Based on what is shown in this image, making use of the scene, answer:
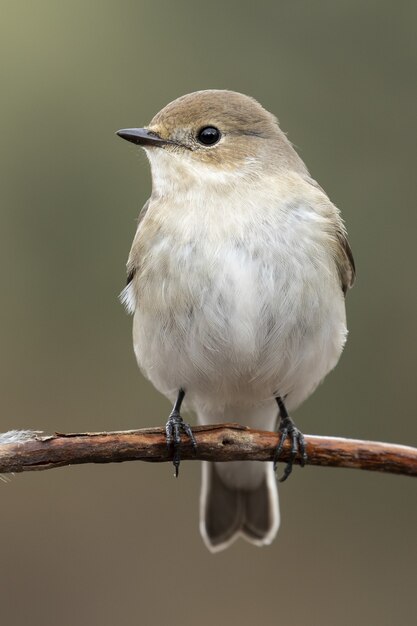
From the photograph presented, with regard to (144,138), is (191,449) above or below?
below

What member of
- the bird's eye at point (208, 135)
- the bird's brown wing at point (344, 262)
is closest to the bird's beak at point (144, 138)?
the bird's eye at point (208, 135)

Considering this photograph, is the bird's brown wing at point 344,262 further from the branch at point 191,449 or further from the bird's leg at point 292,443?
the branch at point 191,449

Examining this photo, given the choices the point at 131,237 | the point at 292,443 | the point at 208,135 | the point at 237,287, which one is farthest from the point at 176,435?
the point at 131,237

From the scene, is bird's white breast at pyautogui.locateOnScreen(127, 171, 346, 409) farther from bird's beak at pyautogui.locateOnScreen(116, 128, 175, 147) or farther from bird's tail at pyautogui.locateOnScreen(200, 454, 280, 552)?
bird's tail at pyautogui.locateOnScreen(200, 454, 280, 552)

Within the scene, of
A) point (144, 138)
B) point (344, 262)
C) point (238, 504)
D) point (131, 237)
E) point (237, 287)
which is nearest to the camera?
point (237, 287)

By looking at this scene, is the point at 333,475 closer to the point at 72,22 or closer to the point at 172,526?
the point at 172,526

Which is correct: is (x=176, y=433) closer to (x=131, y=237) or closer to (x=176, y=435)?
(x=176, y=435)

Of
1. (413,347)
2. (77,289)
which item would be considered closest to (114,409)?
(77,289)
